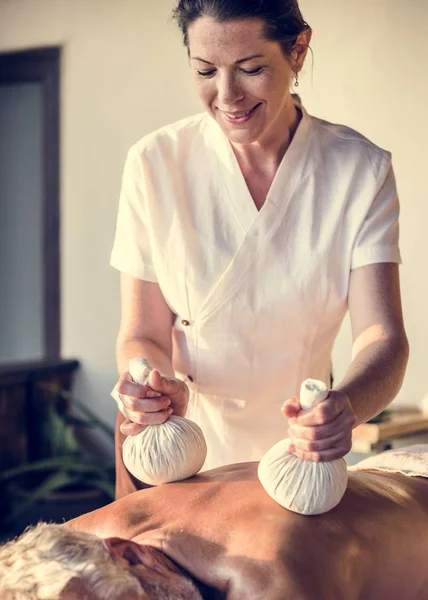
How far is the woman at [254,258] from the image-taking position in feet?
6.66

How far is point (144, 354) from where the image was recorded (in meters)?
2.03

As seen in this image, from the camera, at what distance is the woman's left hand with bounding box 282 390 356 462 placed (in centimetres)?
146

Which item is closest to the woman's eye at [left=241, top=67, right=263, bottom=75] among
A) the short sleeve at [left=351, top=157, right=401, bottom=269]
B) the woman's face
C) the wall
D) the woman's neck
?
the woman's face

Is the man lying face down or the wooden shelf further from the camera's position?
the wooden shelf

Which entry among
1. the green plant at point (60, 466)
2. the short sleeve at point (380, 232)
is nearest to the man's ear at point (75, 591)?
the short sleeve at point (380, 232)

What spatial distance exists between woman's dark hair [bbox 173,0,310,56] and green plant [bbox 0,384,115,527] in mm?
2771

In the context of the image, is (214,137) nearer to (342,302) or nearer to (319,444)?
(342,302)

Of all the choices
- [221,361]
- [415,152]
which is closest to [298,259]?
[221,361]

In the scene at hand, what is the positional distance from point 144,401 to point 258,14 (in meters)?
0.74

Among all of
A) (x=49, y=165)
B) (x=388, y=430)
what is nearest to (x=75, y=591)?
(x=388, y=430)

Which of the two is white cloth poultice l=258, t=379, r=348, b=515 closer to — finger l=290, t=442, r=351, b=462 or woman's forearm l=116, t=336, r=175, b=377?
finger l=290, t=442, r=351, b=462

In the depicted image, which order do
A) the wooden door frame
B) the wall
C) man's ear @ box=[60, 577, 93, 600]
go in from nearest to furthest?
man's ear @ box=[60, 577, 93, 600]
the wooden door frame
the wall

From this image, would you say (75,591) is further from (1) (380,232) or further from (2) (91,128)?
(2) (91,128)

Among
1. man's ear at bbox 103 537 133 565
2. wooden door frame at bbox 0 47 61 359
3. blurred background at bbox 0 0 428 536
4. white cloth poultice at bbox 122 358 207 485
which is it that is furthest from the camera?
wooden door frame at bbox 0 47 61 359
